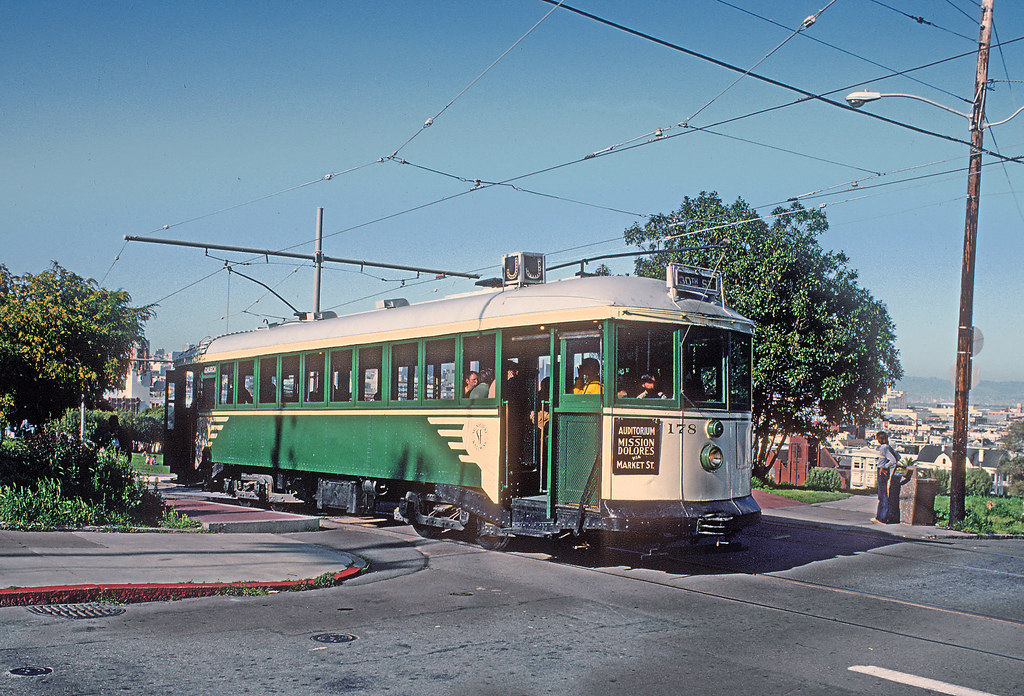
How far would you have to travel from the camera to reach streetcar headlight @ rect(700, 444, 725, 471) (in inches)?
443

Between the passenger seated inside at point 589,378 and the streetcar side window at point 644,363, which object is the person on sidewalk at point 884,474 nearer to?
the streetcar side window at point 644,363

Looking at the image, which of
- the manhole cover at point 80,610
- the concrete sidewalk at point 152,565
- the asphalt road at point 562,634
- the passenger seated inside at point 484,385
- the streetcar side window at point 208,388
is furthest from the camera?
the streetcar side window at point 208,388

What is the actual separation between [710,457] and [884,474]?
7806 mm

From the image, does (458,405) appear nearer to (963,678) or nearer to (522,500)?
(522,500)

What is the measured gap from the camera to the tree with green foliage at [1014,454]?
9606 cm

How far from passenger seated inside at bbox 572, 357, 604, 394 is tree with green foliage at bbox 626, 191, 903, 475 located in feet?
46.2

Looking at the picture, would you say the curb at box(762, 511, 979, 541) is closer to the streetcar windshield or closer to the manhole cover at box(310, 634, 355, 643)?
the streetcar windshield

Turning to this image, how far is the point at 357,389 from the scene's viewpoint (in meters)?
15.1

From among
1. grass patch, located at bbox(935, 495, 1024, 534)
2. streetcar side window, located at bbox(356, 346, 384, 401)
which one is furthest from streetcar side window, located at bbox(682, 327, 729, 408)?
grass patch, located at bbox(935, 495, 1024, 534)

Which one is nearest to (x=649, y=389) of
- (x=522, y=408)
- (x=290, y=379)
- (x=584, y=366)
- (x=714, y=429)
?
(x=584, y=366)

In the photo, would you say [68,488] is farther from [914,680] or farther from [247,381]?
A: [914,680]

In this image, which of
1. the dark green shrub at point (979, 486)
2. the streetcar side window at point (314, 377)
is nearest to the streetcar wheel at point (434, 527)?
the streetcar side window at point (314, 377)

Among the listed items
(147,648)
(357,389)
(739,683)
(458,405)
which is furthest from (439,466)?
(739,683)

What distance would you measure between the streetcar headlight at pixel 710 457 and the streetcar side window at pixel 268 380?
9.24 m
